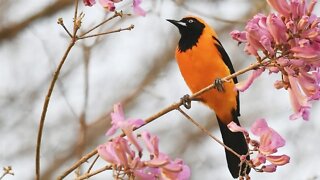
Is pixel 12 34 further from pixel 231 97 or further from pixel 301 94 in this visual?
pixel 301 94

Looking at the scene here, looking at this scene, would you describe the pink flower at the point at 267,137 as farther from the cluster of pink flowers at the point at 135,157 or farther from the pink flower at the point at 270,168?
the cluster of pink flowers at the point at 135,157

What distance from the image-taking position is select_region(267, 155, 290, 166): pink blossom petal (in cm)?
183

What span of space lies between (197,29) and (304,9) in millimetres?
2437

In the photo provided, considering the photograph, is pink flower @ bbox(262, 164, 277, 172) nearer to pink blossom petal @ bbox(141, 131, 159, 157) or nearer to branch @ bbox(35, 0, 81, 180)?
pink blossom petal @ bbox(141, 131, 159, 157)

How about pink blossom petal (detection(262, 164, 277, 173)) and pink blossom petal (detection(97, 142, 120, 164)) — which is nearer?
pink blossom petal (detection(97, 142, 120, 164))

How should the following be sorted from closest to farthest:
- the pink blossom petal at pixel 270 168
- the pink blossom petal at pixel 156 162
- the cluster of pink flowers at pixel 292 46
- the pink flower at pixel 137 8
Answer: the pink blossom petal at pixel 156 162 → the cluster of pink flowers at pixel 292 46 → the pink blossom petal at pixel 270 168 → the pink flower at pixel 137 8

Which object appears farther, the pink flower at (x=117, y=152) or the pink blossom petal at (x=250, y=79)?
the pink blossom petal at (x=250, y=79)

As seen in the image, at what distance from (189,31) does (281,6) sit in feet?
7.72

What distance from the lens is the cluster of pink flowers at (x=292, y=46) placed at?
1759 millimetres

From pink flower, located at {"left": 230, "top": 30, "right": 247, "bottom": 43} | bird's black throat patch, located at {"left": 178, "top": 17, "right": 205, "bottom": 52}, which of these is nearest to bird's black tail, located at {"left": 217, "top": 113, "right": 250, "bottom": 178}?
bird's black throat patch, located at {"left": 178, "top": 17, "right": 205, "bottom": 52}

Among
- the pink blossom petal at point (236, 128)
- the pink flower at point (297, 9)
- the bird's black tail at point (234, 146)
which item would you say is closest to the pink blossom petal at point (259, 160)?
the pink blossom petal at point (236, 128)

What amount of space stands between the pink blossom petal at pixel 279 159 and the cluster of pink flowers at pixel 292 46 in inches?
5.2

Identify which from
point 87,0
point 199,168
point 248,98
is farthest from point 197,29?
point 248,98

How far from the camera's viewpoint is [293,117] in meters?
1.90
